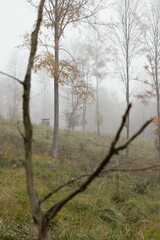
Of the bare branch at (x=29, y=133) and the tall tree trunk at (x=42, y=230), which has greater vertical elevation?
the bare branch at (x=29, y=133)

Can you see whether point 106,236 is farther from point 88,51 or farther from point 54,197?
point 88,51

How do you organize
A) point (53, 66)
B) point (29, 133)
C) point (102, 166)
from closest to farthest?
point (102, 166) → point (29, 133) → point (53, 66)

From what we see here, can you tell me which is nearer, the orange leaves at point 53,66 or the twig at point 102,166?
the twig at point 102,166

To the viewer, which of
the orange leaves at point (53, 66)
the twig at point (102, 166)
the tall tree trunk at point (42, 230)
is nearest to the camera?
the twig at point (102, 166)

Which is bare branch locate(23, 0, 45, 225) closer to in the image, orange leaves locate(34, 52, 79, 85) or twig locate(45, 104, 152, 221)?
twig locate(45, 104, 152, 221)

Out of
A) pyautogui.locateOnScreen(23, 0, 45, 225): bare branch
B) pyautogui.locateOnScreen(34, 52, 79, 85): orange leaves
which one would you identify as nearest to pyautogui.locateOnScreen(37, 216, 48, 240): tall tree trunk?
pyautogui.locateOnScreen(23, 0, 45, 225): bare branch

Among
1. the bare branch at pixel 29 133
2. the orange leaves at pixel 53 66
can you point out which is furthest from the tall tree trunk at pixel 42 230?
the orange leaves at pixel 53 66

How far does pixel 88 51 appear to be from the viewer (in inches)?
1281

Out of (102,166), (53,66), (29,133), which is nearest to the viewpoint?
(102,166)

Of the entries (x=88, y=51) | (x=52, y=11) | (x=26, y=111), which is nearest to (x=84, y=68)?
(x=88, y=51)

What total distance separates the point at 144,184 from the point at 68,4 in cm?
683

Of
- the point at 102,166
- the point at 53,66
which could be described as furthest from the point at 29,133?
the point at 53,66

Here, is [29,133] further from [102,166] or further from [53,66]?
[53,66]

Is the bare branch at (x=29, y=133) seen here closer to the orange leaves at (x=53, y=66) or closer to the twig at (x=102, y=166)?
the twig at (x=102, y=166)
